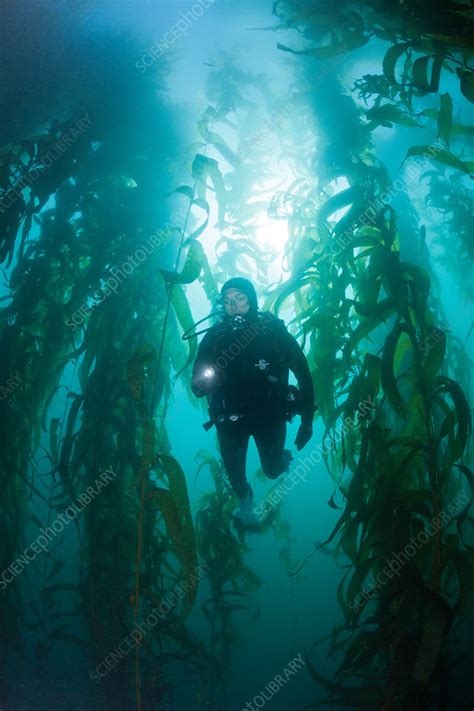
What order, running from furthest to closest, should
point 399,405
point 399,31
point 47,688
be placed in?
point 47,688 < point 399,31 < point 399,405

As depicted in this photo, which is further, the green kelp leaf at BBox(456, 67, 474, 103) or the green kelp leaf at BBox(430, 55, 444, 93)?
the green kelp leaf at BBox(430, 55, 444, 93)

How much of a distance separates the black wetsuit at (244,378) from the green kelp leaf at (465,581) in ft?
6.04

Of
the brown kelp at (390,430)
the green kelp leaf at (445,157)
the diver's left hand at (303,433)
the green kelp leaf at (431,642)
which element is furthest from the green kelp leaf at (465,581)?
the green kelp leaf at (445,157)

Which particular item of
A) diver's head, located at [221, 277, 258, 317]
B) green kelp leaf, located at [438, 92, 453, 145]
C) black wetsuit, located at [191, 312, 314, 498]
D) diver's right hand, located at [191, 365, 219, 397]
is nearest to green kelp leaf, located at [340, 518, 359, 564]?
black wetsuit, located at [191, 312, 314, 498]

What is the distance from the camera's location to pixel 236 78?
16.6ft

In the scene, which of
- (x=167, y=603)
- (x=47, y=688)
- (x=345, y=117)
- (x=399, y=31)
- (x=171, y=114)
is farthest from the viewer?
(x=47, y=688)

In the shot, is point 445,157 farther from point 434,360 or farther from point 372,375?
point 372,375

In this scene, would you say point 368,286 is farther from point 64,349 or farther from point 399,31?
point 64,349

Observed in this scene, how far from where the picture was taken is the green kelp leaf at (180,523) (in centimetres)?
199

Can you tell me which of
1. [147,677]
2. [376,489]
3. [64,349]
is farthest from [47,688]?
[376,489]

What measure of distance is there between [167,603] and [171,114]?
5362mm

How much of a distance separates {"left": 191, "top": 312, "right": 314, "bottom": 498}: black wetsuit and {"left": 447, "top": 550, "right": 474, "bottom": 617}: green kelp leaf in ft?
6.04

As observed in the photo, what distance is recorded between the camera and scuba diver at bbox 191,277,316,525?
12.0 ft

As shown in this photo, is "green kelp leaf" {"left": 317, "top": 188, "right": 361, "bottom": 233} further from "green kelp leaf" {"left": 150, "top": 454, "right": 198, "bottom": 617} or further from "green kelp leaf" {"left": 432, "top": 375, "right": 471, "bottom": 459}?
"green kelp leaf" {"left": 150, "top": 454, "right": 198, "bottom": 617}
